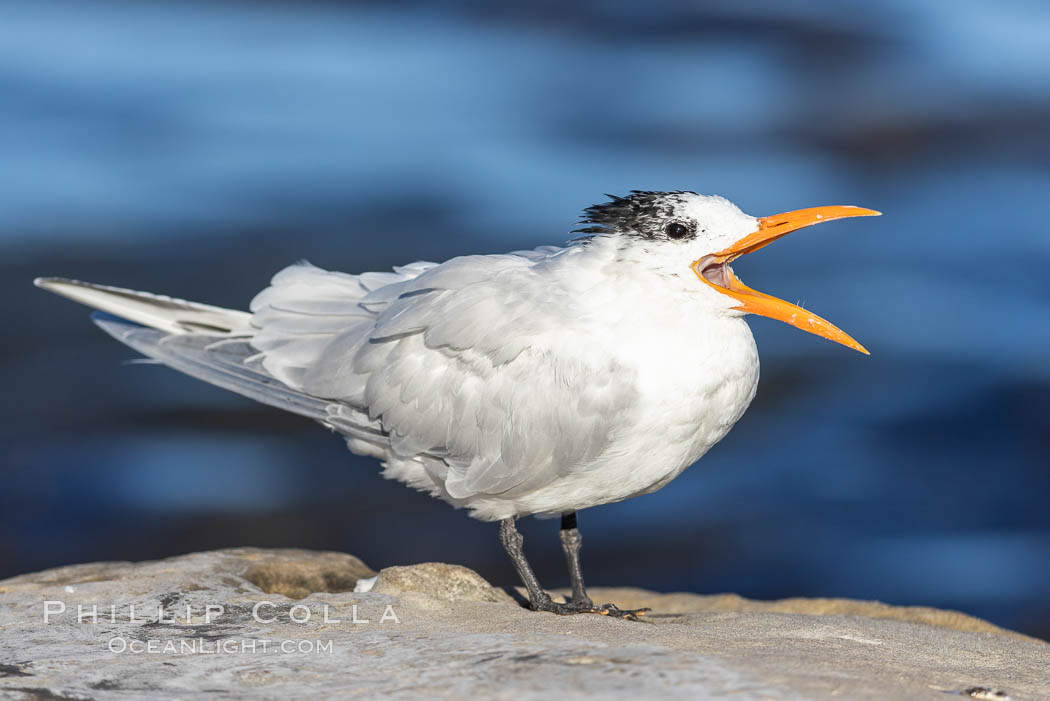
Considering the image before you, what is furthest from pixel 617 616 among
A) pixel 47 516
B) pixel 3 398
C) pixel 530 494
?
pixel 3 398

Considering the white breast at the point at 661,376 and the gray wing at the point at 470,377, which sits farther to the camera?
the gray wing at the point at 470,377

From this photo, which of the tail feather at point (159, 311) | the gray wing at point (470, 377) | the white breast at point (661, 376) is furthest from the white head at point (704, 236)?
the tail feather at point (159, 311)

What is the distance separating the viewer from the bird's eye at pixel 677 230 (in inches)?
183

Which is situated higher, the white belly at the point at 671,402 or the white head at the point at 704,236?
the white head at the point at 704,236

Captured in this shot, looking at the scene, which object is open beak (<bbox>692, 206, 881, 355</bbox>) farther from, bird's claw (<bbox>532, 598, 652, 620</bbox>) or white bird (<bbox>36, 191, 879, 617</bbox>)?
bird's claw (<bbox>532, 598, 652, 620</bbox>)

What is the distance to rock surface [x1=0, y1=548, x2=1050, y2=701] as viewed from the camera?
3326 mm

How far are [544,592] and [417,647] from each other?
52.4 inches

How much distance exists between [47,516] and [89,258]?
338cm

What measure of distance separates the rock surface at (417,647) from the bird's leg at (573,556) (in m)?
0.31

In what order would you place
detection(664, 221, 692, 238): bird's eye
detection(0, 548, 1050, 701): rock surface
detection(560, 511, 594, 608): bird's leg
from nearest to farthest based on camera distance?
detection(0, 548, 1050, 701): rock surface < detection(664, 221, 692, 238): bird's eye < detection(560, 511, 594, 608): bird's leg

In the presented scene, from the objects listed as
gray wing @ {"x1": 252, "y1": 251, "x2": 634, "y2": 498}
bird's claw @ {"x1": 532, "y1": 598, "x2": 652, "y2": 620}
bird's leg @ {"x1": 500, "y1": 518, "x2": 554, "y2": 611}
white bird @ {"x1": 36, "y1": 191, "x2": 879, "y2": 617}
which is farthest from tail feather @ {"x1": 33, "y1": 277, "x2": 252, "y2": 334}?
bird's claw @ {"x1": 532, "y1": 598, "x2": 652, "y2": 620}

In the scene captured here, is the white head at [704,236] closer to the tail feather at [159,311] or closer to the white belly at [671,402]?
the white belly at [671,402]

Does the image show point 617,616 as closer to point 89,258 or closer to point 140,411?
point 140,411

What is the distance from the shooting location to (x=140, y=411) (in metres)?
10.2
